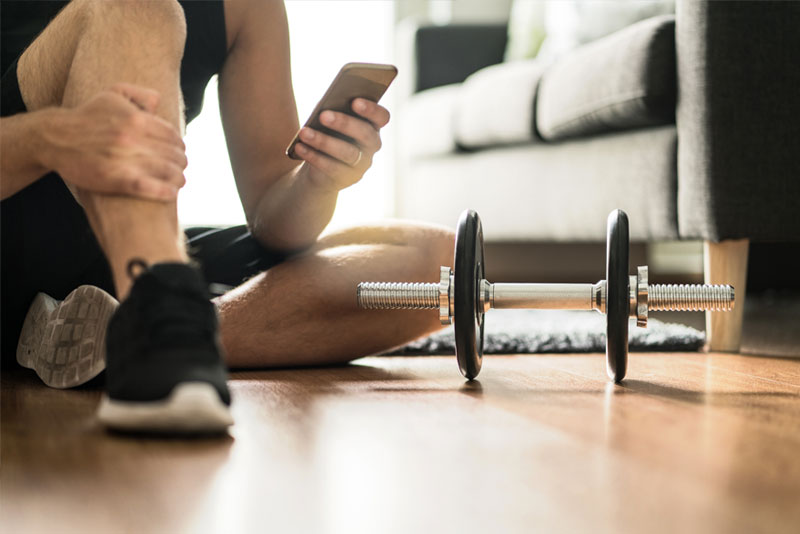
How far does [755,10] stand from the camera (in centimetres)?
110

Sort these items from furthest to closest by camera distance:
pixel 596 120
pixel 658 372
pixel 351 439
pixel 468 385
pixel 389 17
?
1. pixel 389 17
2. pixel 596 120
3. pixel 658 372
4. pixel 468 385
5. pixel 351 439

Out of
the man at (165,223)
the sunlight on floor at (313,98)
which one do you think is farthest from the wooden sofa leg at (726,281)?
the sunlight on floor at (313,98)

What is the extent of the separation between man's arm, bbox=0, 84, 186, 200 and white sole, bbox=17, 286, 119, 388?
0.16m

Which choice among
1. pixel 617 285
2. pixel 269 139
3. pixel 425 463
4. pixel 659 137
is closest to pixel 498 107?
pixel 659 137

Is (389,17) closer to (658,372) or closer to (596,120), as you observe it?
(596,120)

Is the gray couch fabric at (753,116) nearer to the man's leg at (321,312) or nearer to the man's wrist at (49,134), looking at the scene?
the man's leg at (321,312)

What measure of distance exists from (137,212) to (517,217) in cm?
132

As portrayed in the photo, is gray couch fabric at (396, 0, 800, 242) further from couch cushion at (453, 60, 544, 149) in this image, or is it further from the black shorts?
the black shorts

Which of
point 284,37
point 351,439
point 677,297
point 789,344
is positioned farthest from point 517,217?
point 351,439

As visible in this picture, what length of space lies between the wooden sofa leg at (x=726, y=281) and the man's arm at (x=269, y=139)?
54 centimetres

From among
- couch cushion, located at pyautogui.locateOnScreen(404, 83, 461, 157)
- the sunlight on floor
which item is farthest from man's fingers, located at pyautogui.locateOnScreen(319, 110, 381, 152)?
the sunlight on floor

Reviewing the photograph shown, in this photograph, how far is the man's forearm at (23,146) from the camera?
0.65 metres

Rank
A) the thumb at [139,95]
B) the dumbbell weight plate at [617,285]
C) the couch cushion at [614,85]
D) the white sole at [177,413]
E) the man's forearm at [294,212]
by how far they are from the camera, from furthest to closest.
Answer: the couch cushion at [614,85]
the man's forearm at [294,212]
the dumbbell weight plate at [617,285]
the thumb at [139,95]
the white sole at [177,413]

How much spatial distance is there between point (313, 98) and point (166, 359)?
2729mm
